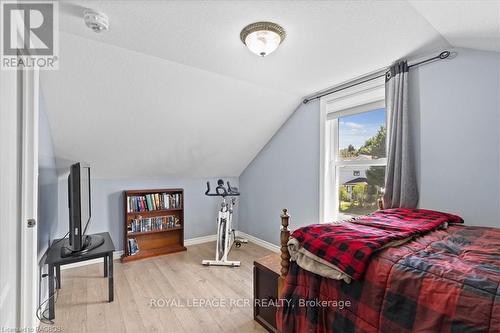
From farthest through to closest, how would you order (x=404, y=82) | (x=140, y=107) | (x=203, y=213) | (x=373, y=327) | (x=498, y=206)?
(x=203, y=213), (x=140, y=107), (x=404, y=82), (x=498, y=206), (x=373, y=327)

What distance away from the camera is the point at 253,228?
403 centimetres

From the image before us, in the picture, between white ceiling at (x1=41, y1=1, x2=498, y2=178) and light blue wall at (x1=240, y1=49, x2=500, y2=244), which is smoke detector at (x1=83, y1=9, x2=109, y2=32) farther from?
light blue wall at (x1=240, y1=49, x2=500, y2=244)

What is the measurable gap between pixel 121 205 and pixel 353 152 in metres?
3.12

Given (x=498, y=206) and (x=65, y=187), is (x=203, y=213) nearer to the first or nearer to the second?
(x=65, y=187)

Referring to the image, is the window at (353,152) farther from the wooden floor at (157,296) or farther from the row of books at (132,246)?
the row of books at (132,246)

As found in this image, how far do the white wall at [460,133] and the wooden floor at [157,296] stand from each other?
72.3 inches

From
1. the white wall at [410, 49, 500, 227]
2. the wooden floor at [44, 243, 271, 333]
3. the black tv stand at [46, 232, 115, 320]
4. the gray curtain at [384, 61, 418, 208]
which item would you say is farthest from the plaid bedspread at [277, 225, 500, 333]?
the black tv stand at [46, 232, 115, 320]

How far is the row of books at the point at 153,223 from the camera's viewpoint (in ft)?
11.0

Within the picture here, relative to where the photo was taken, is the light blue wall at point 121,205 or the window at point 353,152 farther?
the light blue wall at point 121,205

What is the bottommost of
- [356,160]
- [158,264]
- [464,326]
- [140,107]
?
[158,264]

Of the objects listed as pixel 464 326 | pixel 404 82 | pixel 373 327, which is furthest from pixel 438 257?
pixel 404 82

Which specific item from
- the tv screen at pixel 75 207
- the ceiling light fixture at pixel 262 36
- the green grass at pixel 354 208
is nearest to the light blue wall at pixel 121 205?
the tv screen at pixel 75 207

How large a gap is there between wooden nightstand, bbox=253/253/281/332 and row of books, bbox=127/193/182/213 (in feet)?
6.74

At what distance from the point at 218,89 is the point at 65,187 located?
225cm
